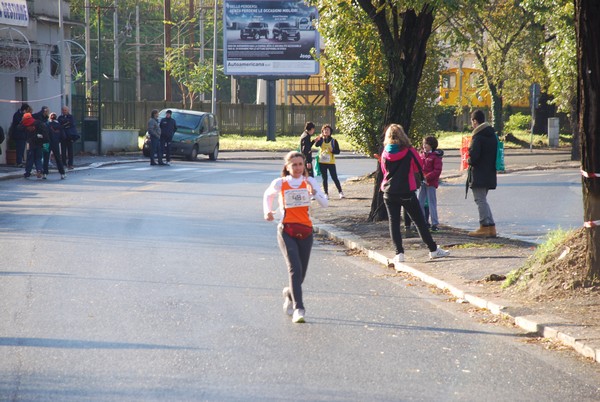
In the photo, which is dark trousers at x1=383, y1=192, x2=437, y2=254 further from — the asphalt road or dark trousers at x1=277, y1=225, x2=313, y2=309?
dark trousers at x1=277, y1=225, x2=313, y2=309

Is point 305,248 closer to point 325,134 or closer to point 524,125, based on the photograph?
point 325,134

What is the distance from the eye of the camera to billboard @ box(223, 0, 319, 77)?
4891cm

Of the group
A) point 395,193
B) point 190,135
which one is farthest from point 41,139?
point 395,193

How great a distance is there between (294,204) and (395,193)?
3.38 meters

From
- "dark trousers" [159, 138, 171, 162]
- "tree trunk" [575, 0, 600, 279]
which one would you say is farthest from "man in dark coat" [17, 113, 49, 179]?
"tree trunk" [575, 0, 600, 279]

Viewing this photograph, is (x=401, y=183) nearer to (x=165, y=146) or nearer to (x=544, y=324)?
(x=544, y=324)

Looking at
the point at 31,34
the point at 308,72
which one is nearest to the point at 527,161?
the point at 308,72

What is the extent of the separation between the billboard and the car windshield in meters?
11.7

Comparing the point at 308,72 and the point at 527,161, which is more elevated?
the point at 308,72

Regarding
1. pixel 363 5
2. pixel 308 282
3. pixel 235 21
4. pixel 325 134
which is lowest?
pixel 308 282

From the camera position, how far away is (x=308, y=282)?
10.7m

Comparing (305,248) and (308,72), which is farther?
(308,72)

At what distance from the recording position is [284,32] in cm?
4912

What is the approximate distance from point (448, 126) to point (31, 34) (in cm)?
3445
